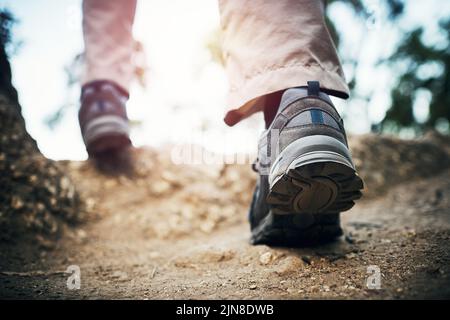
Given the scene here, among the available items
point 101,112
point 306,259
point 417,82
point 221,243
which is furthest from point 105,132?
point 417,82

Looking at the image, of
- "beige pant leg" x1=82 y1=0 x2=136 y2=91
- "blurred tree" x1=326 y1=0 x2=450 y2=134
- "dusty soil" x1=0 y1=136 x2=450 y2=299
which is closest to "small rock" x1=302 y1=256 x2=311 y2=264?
"dusty soil" x1=0 y1=136 x2=450 y2=299

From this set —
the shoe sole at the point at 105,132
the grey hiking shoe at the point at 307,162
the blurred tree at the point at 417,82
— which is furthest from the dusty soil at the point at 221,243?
the blurred tree at the point at 417,82

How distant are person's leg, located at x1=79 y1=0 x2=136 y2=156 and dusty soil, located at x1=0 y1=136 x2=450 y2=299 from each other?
56 centimetres

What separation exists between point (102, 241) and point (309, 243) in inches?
47.3

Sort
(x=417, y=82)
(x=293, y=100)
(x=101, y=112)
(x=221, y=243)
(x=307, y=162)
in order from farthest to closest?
(x=417, y=82) → (x=101, y=112) → (x=221, y=243) → (x=293, y=100) → (x=307, y=162)

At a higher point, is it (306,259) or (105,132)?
(105,132)

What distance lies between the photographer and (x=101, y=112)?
167cm

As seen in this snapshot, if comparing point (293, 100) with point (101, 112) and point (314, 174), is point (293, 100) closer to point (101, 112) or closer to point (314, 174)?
point (314, 174)

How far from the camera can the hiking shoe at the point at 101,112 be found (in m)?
1.66

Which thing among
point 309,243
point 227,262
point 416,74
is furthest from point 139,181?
point 416,74

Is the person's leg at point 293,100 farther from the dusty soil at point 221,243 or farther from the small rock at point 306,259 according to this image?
the dusty soil at point 221,243

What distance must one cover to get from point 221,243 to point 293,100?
33.2 inches
